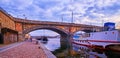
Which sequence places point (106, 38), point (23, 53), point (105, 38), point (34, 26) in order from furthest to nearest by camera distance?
point (34, 26) < point (105, 38) < point (106, 38) < point (23, 53)

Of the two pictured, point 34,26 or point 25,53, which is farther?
point 34,26

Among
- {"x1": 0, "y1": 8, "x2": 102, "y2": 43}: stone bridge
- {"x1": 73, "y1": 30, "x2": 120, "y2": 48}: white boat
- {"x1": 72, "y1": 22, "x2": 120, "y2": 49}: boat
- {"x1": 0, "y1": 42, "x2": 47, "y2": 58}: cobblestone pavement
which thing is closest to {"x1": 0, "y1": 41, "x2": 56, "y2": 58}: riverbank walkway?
{"x1": 0, "y1": 42, "x2": 47, "y2": 58}: cobblestone pavement

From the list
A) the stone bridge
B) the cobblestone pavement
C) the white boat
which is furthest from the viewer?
the stone bridge

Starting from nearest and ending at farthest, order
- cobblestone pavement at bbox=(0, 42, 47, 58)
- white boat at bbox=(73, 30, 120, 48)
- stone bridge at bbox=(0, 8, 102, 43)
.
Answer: cobblestone pavement at bbox=(0, 42, 47, 58), white boat at bbox=(73, 30, 120, 48), stone bridge at bbox=(0, 8, 102, 43)

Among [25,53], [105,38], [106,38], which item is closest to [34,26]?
[105,38]

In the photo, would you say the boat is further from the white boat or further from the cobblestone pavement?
the cobblestone pavement

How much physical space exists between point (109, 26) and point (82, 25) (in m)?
43.6


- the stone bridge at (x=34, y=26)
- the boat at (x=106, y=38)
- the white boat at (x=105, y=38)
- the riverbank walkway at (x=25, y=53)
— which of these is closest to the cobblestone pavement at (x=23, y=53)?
the riverbank walkway at (x=25, y=53)

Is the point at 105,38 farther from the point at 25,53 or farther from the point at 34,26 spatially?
the point at 34,26

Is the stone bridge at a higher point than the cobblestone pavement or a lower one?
higher

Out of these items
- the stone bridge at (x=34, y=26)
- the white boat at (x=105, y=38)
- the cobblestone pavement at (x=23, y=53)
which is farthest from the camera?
the stone bridge at (x=34, y=26)

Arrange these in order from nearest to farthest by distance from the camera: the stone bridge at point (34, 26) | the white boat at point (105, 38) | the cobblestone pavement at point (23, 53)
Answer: the cobblestone pavement at point (23, 53)
the white boat at point (105, 38)
the stone bridge at point (34, 26)

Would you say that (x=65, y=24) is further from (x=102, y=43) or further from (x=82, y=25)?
(x=102, y=43)

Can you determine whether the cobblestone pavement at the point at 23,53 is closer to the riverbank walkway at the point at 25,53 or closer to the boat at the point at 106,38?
the riverbank walkway at the point at 25,53
